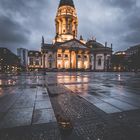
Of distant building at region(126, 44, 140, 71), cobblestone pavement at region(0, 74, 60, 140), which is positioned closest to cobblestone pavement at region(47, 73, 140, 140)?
cobblestone pavement at region(0, 74, 60, 140)

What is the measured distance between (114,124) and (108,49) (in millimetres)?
94905

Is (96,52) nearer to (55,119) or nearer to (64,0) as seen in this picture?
(64,0)

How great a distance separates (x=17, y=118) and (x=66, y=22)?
302 feet

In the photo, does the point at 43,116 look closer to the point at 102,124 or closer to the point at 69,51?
the point at 102,124

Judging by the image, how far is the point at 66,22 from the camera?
90.1 meters

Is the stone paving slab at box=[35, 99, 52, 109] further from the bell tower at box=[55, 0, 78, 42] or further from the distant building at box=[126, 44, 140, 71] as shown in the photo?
the bell tower at box=[55, 0, 78, 42]

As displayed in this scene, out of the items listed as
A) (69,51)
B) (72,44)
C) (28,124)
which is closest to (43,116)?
(28,124)

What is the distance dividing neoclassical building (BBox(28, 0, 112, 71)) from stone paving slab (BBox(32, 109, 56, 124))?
75.9 metres

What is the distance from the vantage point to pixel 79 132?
3.54 m

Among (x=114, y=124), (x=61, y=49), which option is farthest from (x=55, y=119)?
(x=61, y=49)

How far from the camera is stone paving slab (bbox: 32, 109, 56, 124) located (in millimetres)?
4250

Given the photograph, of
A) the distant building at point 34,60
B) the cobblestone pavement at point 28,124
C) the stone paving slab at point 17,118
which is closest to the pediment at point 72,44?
the distant building at point 34,60

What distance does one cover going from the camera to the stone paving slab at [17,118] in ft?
13.2

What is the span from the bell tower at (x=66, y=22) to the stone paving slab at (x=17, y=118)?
8621cm
